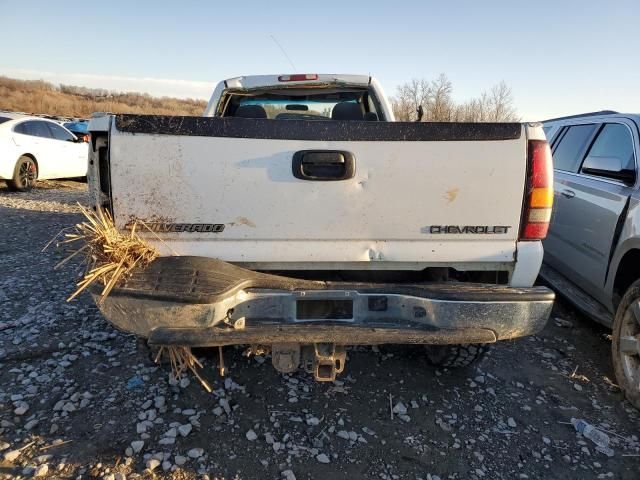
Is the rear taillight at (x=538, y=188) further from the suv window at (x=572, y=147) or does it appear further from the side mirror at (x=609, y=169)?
the suv window at (x=572, y=147)

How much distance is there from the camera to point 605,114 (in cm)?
493

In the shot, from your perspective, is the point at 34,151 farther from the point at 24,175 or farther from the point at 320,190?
the point at 320,190

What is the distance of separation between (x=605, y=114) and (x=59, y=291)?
595 cm

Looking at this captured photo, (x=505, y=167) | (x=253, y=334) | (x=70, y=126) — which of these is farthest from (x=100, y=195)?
(x=70, y=126)

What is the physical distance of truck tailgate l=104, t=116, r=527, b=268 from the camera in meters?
2.43

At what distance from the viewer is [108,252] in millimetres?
2363

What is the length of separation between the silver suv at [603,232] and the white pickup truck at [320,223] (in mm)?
1285

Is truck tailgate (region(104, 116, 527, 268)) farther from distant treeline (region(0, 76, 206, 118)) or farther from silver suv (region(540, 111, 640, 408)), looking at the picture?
distant treeline (region(0, 76, 206, 118))

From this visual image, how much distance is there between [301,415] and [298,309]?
83 centimetres

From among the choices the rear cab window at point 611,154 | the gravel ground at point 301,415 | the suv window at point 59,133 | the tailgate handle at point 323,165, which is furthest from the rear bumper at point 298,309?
the suv window at point 59,133

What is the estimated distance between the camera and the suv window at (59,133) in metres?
11.7

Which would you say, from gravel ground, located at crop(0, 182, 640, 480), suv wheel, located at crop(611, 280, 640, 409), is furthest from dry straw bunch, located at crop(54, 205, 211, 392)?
suv wheel, located at crop(611, 280, 640, 409)

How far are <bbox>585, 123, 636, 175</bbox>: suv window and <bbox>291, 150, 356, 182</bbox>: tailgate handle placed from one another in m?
2.71

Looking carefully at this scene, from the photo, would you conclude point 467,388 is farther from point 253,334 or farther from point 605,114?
point 605,114
